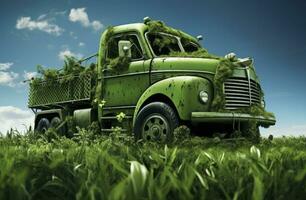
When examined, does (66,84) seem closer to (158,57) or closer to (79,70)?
(79,70)

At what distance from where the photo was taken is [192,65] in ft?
29.5

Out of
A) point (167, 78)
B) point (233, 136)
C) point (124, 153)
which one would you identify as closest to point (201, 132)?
point (233, 136)

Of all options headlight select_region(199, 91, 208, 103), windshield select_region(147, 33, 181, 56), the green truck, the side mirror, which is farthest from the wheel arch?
headlight select_region(199, 91, 208, 103)

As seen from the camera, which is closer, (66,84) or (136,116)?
(136,116)

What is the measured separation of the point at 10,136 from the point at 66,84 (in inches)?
243

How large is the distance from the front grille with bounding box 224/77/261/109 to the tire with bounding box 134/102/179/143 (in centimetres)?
123

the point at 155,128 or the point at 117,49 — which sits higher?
the point at 117,49

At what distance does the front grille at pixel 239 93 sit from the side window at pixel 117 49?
1.99 metres

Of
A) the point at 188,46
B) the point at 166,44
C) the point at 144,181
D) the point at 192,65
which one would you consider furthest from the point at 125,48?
the point at 144,181

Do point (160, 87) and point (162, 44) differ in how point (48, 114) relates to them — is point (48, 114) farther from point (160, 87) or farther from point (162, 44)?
point (160, 87)

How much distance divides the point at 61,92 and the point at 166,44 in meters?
3.79

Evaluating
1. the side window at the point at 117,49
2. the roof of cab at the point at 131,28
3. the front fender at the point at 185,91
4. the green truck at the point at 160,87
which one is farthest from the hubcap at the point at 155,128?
the roof of cab at the point at 131,28

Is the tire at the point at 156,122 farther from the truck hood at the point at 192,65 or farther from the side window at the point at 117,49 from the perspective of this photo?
the side window at the point at 117,49

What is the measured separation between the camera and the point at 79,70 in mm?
11891
